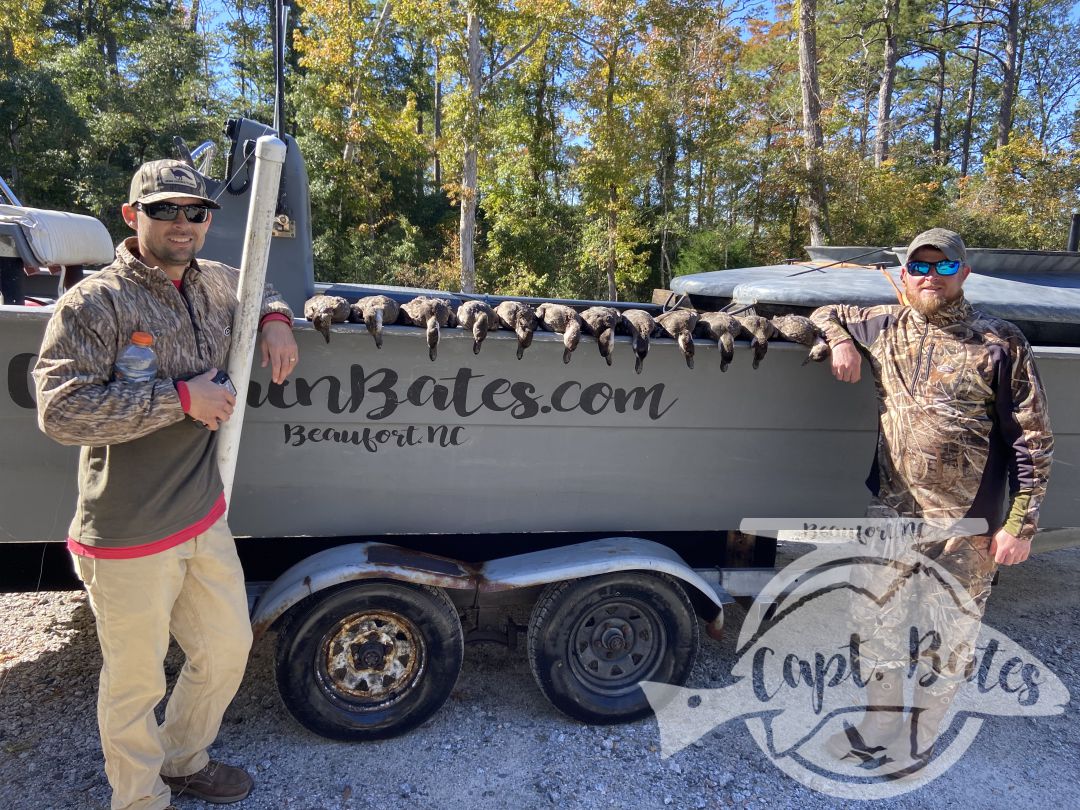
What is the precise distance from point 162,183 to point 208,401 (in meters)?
0.66

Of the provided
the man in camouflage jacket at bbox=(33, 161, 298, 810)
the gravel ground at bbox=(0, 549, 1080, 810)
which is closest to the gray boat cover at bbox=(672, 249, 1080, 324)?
the gravel ground at bbox=(0, 549, 1080, 810)

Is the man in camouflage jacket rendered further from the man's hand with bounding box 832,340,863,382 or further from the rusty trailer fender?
the man's hand with bounding box 832,340,863,382

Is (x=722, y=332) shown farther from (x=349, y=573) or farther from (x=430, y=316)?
(x=349, y=573)

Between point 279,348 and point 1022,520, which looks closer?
point 279,348

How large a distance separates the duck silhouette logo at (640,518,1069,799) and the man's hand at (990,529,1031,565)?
7 cm

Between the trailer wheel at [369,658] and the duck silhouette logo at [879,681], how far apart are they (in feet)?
3.15

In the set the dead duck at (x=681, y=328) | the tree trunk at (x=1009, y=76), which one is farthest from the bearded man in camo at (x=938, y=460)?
the tree trunk at (x=1009, y=76)

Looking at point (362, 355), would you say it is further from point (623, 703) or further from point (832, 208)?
point (832, 208)

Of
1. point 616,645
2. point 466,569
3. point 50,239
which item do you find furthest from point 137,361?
point 616,645

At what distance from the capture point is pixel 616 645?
3.29 meters

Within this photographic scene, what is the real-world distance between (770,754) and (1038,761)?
1.12 meters

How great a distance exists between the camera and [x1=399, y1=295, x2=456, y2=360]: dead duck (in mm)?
2814

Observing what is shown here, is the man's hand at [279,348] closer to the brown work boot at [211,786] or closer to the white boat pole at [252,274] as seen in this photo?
the white boat pole at [252,274]

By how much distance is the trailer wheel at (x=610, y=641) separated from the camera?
3211 millimetres
